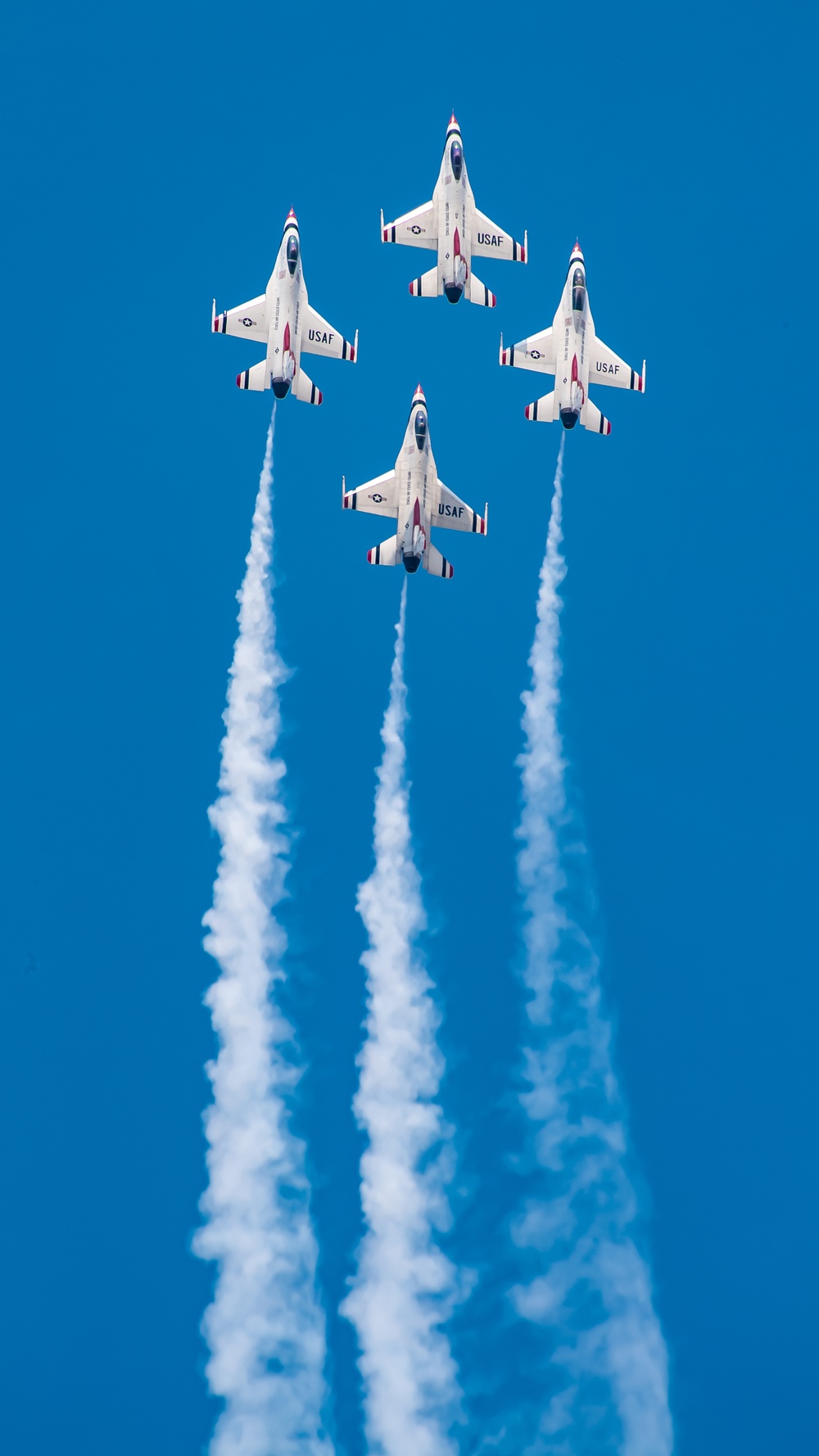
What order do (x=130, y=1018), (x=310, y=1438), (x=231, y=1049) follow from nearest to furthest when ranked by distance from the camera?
(x=310, y=1438), (x=231, y=1049), (x=130, y=1018)

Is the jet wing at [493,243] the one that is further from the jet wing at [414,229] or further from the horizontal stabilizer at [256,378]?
the horizontal stabilizer at [256,378]

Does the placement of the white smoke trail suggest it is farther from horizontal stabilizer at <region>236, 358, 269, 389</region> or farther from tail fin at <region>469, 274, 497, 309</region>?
tail fin at <region>469, 274, 497, 309</region>

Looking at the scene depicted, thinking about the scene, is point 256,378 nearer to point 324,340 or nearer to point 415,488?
point 324,340

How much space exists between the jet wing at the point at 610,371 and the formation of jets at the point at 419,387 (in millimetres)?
33

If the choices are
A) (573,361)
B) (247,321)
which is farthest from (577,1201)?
(247,321)

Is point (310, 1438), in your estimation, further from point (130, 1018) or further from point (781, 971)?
point (781, 971)

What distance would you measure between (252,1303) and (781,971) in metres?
17.8

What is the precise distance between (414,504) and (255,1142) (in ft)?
55.6

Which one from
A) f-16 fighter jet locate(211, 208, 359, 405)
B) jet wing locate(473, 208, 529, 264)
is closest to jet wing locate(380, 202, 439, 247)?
jet wing locate(473, 208, 529, 264)

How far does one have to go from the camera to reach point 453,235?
54.9 metres

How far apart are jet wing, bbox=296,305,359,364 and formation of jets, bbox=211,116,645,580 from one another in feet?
0.11

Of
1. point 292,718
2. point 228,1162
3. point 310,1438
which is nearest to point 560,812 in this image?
point 292,718

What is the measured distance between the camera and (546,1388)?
49031mm

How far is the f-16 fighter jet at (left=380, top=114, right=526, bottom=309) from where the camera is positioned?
5472cm
